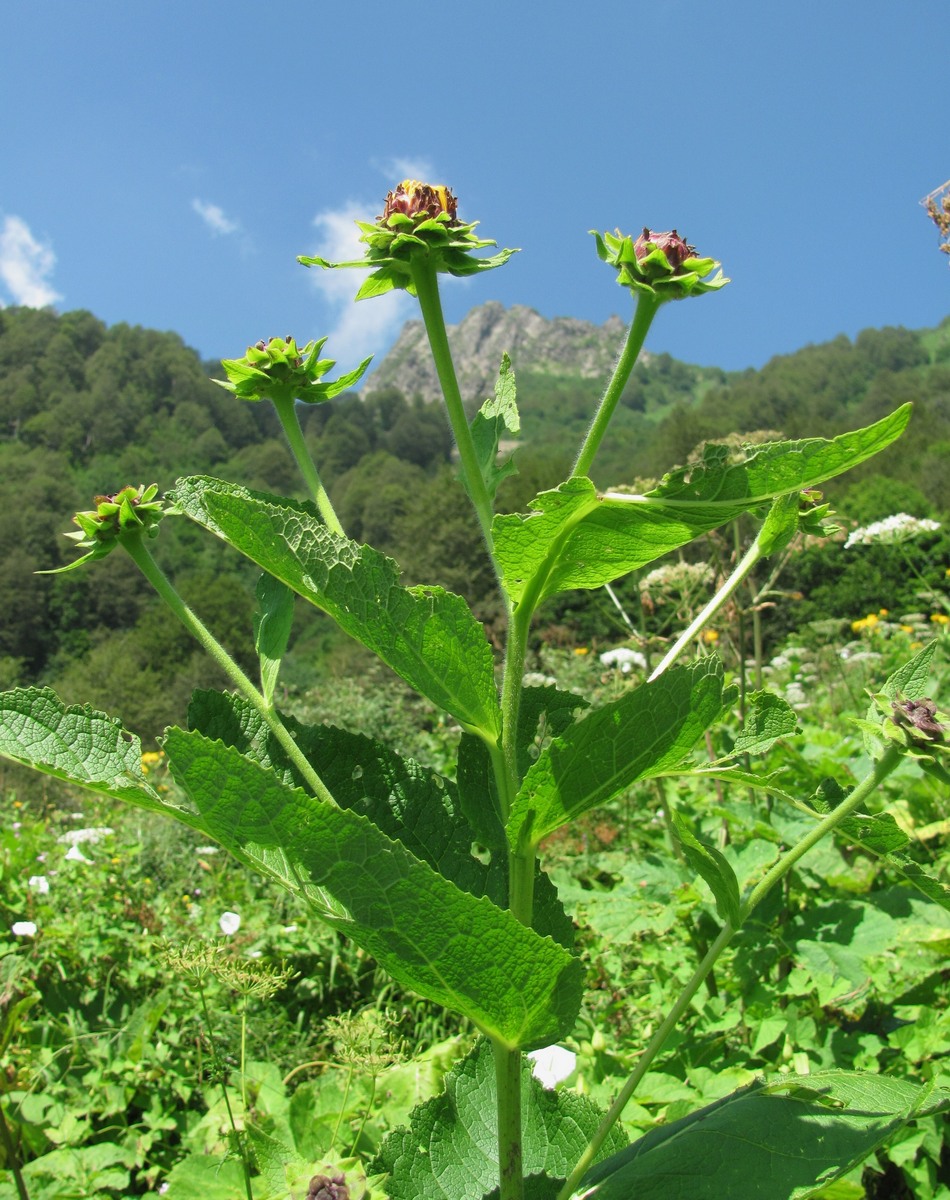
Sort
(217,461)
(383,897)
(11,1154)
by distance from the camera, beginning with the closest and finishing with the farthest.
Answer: (383,897), (11,1154), (217,461)

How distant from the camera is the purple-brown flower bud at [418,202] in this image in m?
1.08

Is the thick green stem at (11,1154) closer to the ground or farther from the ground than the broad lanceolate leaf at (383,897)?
closer to the ground

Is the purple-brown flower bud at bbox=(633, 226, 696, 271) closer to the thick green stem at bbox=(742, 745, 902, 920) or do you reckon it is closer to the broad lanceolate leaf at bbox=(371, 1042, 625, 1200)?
the thick green stem at bbox=(742, 745, 902, 920)

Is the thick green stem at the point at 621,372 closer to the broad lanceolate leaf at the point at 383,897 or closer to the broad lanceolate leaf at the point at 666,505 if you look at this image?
the broad lanceolate leaf at the point at 666,505

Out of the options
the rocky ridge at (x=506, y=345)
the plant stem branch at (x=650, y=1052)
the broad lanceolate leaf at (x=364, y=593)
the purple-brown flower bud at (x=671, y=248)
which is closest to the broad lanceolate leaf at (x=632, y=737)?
the broad lanceolate leaf at (x=364, y=593)

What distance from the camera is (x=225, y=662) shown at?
1.11m

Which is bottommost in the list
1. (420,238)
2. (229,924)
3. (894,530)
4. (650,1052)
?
(229,924)

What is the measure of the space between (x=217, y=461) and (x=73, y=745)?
74852 mm

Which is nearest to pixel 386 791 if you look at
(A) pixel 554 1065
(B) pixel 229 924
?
→ (A) pixel 554 1065

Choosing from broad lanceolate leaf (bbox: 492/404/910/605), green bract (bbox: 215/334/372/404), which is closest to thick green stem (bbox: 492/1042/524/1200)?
broad lanceolate leaf (bbox: 492/404/910/605)

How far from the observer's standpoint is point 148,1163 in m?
2.76

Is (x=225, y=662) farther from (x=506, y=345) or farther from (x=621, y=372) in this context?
(x=506, y=345)

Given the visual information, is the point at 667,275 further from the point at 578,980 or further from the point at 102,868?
the point at 102,868

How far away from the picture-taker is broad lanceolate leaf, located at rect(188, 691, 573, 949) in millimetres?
1240
